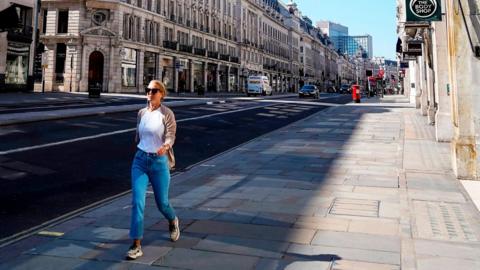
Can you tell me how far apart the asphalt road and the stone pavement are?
828 millimetres

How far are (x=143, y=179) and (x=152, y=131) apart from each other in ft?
1.72

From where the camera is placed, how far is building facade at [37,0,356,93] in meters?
44.1

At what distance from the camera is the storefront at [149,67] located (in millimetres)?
49469

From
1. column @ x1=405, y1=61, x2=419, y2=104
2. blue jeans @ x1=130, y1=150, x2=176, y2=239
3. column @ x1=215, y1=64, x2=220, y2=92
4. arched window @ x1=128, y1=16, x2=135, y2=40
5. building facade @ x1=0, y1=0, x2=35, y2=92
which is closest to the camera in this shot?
blue jeans @ x1=130, y1=150, x2=176, y2=239

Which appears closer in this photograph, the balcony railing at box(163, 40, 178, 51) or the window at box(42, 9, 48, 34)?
the window at box(42, 9, 48, 34)

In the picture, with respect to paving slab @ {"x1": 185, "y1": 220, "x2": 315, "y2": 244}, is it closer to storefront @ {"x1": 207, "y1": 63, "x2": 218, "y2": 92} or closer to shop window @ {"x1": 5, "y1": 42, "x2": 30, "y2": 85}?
shop window @ {"x1": 5, "y1": 42, "x2": 30, "y2": 85}

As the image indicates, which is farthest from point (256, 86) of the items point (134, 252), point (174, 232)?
point (134, 252)

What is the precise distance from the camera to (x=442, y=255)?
4289 millimetres

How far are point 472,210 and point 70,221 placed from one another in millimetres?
5807

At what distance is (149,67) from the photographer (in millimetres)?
50375

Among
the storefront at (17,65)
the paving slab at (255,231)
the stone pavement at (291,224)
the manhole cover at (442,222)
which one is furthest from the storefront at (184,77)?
the paving slab at (255,231)

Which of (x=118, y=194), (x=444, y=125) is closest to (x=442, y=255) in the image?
(x=118, y=194)

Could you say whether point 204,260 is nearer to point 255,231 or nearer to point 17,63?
point 255,231

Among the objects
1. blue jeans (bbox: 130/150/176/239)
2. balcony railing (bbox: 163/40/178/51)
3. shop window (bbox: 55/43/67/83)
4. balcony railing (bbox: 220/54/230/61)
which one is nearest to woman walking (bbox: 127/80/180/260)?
blue jeans (bbox: 130/150/176/239)
